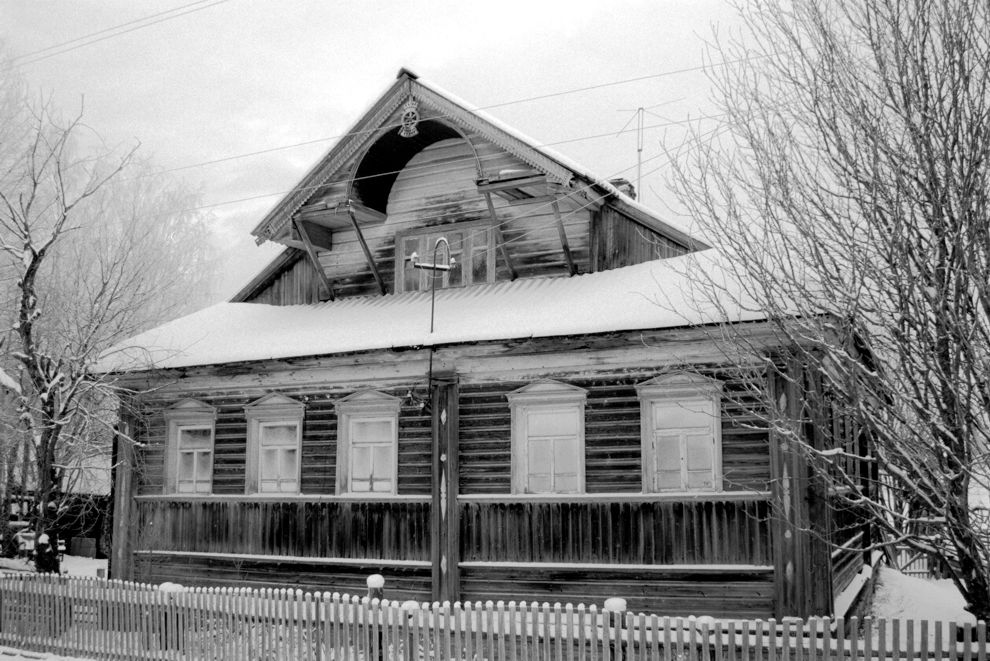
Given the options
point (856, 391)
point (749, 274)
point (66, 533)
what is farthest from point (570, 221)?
point (66, 533)

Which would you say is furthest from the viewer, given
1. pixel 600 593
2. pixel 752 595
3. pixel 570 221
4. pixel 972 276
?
pixel 570 221

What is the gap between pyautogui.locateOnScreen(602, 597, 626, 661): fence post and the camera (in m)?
9.59

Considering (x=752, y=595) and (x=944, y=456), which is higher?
(x=944, y=456)


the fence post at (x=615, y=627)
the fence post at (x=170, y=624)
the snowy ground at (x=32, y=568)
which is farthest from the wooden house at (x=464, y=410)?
the fence post at (x=170, y=624)

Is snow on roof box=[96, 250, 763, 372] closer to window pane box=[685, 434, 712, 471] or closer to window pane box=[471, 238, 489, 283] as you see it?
window pane box=[471, 238, 489, 283]

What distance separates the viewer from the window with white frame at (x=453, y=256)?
16625 mm

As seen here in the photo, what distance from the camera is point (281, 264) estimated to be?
18.6 metres

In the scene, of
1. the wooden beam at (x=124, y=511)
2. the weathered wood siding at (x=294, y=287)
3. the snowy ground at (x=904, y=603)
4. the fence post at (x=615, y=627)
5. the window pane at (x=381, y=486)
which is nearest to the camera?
the fence post at (x=615, y=627)

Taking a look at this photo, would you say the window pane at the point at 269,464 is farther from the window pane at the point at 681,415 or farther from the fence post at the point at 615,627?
the fence post at the point at 615,627

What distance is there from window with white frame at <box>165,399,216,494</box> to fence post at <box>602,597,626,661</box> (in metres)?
9.29

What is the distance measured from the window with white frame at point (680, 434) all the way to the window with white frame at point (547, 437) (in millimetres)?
1018

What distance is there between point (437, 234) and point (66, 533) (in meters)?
17.9

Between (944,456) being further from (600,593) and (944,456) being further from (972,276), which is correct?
(600,593)

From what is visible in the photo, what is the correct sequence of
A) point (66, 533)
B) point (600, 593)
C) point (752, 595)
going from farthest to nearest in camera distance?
point (66, 533)
point (600, 593)
point (752, 595)
